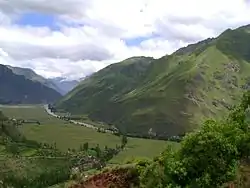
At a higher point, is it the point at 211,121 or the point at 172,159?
the point at 211,121

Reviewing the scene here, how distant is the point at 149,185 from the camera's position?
51000 millimetres

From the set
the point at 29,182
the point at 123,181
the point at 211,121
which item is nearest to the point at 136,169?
the point at 123,181

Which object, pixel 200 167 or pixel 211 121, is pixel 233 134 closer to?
pixel 211 121

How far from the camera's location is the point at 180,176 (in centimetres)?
4662

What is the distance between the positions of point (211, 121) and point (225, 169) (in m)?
7.02

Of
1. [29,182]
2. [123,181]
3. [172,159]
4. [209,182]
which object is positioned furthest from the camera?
[29,182]

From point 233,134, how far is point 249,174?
212 inches

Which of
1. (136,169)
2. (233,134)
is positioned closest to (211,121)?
(233,134)

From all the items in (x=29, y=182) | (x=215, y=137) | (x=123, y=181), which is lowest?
(x=29, y=182)

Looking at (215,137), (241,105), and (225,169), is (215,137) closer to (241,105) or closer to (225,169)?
(225,169)

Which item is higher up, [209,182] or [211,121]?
[211,121]

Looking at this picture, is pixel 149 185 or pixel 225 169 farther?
pixel 149 185

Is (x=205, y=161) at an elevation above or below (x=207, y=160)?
below

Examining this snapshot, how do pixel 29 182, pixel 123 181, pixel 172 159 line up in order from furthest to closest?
pixel 29 182 → pixel 123 181 → pixel 172 159
